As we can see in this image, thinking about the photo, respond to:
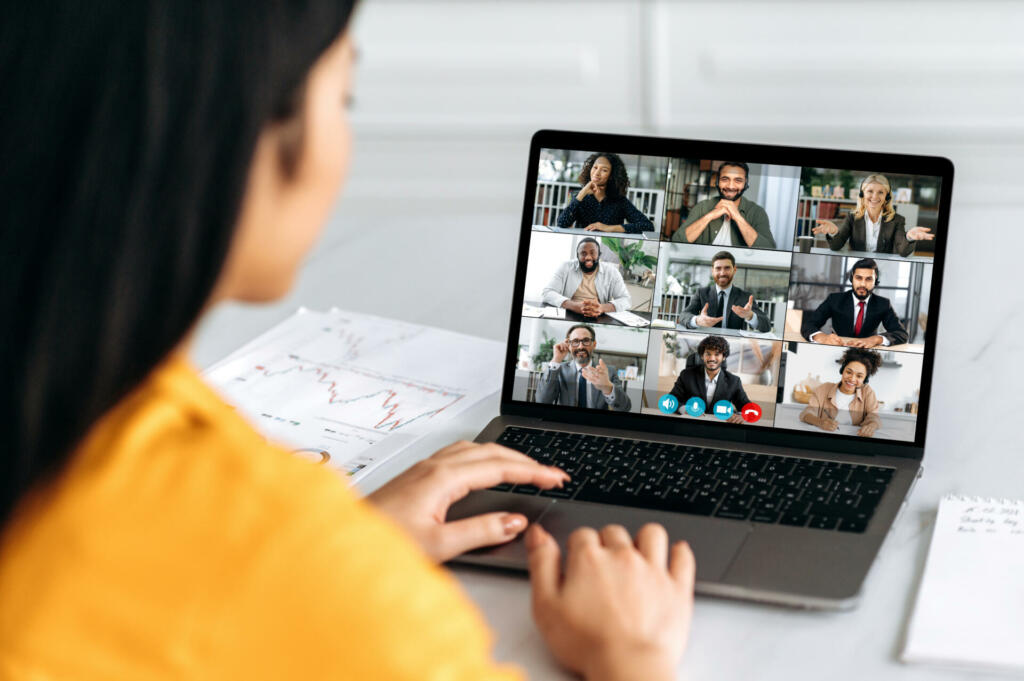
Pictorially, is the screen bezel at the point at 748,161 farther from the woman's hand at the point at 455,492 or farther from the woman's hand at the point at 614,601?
the woman's hand at the point at 614,601

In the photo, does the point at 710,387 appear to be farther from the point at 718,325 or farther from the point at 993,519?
the point at 993,519

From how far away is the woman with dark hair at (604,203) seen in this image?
998 millimetres

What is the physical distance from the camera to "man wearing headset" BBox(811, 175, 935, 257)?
3.10 feet

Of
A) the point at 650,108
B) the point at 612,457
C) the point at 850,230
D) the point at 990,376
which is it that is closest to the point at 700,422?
the point at 612,457

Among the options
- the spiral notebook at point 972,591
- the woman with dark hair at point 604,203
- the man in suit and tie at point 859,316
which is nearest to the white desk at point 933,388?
the spiral notebook at point 972,591

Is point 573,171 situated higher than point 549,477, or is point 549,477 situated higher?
point 573,171

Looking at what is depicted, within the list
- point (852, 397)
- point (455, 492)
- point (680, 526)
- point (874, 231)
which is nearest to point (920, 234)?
point (874, 231)

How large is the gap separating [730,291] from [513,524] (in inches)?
12.9

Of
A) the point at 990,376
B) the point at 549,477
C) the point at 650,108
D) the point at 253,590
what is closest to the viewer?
the point at 253,590

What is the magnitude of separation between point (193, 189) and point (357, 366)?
745 mm

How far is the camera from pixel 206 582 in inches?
17.4

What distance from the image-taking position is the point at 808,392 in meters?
0.95

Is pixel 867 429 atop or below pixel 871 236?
below

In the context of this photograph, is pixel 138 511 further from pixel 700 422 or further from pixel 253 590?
pixel 700 422
